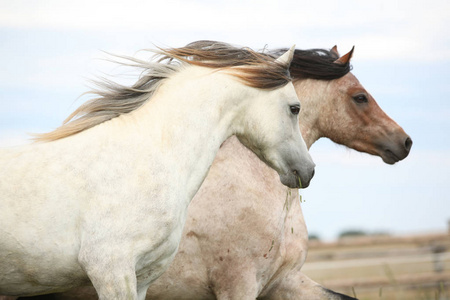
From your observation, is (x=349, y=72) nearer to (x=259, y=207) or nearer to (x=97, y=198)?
(x=259, y=207)

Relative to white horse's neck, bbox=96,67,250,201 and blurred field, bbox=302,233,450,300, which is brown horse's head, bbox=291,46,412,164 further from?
blurred field, bbox=302,233,450,300

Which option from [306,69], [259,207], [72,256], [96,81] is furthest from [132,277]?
[306,69]

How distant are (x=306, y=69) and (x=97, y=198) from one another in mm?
2826

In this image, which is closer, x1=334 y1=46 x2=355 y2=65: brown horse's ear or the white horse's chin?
the white horse's chin

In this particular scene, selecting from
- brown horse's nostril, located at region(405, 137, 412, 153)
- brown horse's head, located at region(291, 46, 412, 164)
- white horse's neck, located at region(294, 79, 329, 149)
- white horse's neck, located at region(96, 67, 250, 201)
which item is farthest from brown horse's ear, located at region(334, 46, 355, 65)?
white horse's neck, located at region(96, 67, 250, 201)

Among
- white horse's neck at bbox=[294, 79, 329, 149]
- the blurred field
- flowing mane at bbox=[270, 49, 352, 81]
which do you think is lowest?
the blurred field

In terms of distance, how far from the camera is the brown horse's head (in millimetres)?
5326

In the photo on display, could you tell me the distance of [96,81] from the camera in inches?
155

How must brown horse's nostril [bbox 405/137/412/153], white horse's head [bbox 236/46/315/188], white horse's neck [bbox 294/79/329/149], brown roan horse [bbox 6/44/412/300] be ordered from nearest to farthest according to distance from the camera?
white horse's head [bbox 236/46/315/188] < brown roan horse [bbox 6/44/412/300] < white horse's neck [bbox 294/79/329/149] < brown horse's nostril [bbox 405/137/412/153]

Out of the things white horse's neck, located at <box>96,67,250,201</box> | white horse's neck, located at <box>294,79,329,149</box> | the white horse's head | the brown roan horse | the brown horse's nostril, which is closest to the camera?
white horse's neck, located at <box>96,67,250,201</box>

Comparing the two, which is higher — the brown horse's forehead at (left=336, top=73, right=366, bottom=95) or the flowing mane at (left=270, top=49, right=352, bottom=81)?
the flowing mane at (left=270, top=49, right=352, bottom=81)

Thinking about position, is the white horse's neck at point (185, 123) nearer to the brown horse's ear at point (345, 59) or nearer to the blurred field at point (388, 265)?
the brown horse's ear at point (345, 59)

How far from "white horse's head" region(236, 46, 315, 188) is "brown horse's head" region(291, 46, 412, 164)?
4.93ft

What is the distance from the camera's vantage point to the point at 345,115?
17.6 ft
